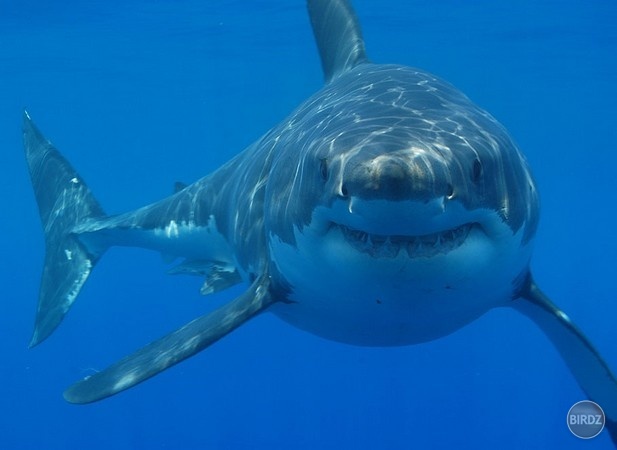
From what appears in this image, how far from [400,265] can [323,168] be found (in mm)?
651

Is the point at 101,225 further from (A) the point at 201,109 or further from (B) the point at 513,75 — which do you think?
(A) the point at 201,109

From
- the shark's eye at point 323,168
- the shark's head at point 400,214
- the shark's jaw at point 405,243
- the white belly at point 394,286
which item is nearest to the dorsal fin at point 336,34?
the shark's head at point 400,214

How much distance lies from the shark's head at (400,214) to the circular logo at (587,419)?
211 centimetres

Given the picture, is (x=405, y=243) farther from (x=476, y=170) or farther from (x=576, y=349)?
(x=576, y=349)

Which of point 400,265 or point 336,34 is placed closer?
point 400,265

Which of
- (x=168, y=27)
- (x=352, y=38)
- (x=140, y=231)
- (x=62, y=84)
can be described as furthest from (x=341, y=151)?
(x=62, y=84)

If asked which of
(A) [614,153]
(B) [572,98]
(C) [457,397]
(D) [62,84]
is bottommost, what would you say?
(A) [614,153]

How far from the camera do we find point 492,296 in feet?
13.9

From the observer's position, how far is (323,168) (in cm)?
341

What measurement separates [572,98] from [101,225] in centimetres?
4393

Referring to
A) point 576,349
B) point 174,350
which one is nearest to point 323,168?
point 174,350

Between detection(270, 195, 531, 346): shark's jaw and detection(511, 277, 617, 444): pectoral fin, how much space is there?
460 millimetres

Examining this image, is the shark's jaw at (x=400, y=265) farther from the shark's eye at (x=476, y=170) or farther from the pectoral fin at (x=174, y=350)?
the pectoral fin at (x=174, y=350)

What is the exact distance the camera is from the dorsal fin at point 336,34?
705 cm
